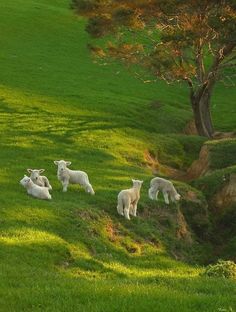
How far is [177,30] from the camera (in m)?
32.2

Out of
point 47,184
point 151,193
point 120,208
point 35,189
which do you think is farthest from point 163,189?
point 35,189

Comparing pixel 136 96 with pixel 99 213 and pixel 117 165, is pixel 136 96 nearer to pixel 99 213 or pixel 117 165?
pixel 117 165

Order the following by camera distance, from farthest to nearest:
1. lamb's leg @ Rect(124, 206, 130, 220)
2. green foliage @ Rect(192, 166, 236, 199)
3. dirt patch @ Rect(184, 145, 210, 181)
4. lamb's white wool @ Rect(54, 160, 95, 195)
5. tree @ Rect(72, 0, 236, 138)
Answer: tree @ Rect(72, 0, 236, 138), dirt patch @ Rect(184, 145, 210, 181), green foliage @ Rect(192, 166, 236, 199), lamb's white wool @ Rect(54, 160, 95, 195), lamb's leg @ Rect(124, 206, 130, 220)

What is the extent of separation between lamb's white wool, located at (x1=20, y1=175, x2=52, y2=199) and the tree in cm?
1533

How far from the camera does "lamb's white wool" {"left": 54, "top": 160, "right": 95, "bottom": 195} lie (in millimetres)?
20219

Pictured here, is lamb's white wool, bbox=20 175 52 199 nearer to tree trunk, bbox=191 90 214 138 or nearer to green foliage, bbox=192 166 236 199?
green foliage, bbox=192 166 236 199

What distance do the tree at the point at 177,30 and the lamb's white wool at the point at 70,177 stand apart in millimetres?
13796

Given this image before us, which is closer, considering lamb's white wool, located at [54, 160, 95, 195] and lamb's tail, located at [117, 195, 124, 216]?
lamb's tail, located at [117, 195, 124, 216]

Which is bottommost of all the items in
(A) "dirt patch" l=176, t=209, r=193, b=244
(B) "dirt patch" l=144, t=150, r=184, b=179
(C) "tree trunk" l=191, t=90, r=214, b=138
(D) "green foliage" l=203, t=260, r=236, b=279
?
(A) "dirt patch" l=176, t=209, r=193, b=244

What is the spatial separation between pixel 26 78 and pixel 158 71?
1283cm

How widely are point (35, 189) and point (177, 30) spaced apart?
16.1 m

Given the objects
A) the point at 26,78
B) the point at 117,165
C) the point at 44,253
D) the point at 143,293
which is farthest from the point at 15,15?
the point at 143,293

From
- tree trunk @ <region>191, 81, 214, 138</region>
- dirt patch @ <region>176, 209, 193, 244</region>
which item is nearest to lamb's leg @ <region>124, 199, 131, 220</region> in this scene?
dirt patch @ <region>176, 209, 193, 244</region>

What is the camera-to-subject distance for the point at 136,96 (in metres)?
48.1
